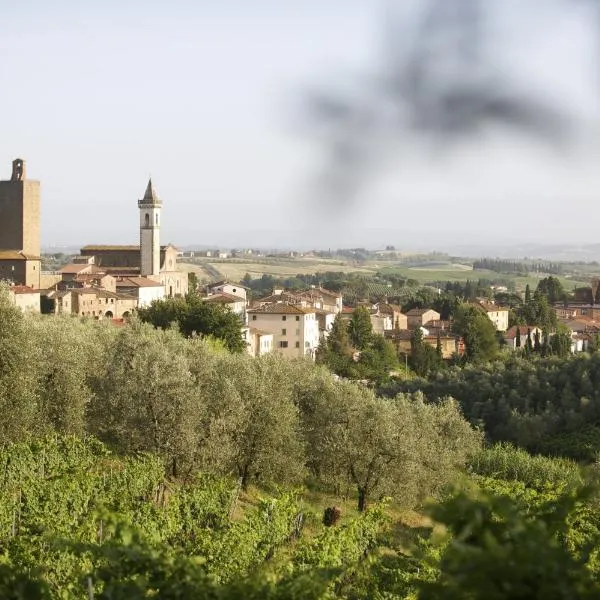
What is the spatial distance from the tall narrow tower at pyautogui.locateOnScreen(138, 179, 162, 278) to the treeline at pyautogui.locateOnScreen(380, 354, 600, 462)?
35.5 meters

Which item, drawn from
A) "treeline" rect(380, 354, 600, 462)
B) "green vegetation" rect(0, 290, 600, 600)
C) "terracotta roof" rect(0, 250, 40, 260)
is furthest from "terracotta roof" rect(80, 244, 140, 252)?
"green vegetation" rect(0, 290, 600, 600)

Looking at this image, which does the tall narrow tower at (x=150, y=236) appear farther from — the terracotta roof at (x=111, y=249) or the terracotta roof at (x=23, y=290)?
the terracotta roof at (x=23, y=290)

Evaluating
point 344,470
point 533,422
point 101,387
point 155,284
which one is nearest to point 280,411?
point 344,470

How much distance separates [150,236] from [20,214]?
10.5 meters

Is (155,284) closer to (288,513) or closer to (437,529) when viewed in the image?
(437,529)

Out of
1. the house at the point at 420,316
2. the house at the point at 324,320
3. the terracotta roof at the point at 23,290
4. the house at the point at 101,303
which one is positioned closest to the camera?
the terracotta roof at the point at 23,290

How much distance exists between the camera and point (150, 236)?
77.6 m

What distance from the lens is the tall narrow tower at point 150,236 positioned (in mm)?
76500

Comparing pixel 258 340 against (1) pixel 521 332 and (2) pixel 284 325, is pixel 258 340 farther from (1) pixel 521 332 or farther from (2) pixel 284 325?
(1) pixel 521 332

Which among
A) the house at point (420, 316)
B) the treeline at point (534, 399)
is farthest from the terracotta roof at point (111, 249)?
the treeline at point (534, 399)

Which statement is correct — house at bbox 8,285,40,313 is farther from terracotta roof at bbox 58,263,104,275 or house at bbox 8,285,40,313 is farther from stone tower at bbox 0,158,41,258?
stone tower at bbox 0,158,41,258

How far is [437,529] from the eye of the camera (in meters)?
22.5

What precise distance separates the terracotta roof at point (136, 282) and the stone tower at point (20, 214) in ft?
24.7

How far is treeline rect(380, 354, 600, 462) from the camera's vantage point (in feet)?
116
